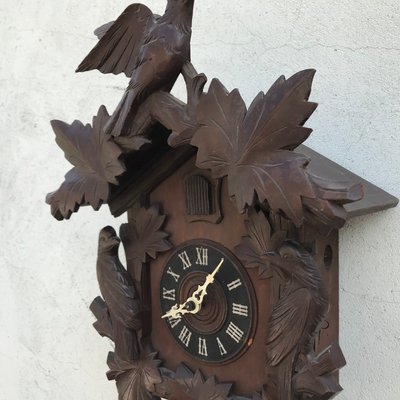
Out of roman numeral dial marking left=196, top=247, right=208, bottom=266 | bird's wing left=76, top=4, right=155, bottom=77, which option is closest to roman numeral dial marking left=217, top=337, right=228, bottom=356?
roman numeral dial marking left=196, top=247, right=208, bottom=266

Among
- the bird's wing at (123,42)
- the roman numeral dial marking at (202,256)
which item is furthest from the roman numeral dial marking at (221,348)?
the bird's wing at (123,42)

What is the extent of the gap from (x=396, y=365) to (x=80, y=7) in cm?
87

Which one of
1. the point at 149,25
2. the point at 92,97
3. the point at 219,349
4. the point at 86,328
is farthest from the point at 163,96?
the point at 86,328

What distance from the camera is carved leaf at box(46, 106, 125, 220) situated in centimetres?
80

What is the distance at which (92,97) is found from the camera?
1.21m

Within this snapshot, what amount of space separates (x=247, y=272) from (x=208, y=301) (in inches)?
2.8

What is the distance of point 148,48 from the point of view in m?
0.76

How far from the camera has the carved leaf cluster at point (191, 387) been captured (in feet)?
2.65

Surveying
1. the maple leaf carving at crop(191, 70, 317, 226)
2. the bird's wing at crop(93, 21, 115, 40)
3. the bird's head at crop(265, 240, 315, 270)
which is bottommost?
the bird's head at crop(265, 240, 315, 270)

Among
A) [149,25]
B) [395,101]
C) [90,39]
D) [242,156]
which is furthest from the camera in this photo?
[90,39]

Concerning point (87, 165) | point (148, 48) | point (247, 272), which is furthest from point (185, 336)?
point (148, 48)

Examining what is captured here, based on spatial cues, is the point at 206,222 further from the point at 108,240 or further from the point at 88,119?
the point at 88,119

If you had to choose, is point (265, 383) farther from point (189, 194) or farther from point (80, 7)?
point (80, 7)

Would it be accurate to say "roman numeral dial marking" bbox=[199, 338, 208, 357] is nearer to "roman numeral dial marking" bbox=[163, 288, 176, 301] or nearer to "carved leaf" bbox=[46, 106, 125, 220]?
"roman numeral dial marking" bbox=[163, 288, 176, 301]
